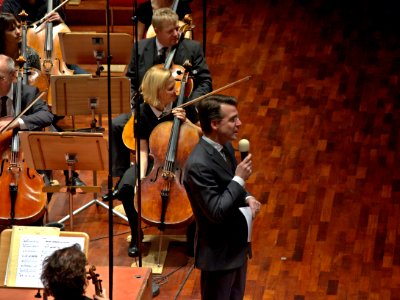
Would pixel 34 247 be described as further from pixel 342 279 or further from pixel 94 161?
pixel 342 279

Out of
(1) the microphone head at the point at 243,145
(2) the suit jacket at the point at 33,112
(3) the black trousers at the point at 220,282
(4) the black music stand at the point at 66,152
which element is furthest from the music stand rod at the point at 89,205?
(1) the microphone head at the point at 243,145

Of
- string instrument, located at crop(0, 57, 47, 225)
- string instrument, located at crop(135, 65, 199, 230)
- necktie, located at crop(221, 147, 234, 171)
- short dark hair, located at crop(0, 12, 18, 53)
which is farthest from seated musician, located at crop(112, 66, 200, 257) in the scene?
short dark hair, located at crop(0, 12, 18, 53)

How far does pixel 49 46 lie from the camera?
6863 millimetres

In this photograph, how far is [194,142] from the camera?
5.64 m

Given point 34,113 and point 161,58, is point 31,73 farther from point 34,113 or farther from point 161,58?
point 161,58

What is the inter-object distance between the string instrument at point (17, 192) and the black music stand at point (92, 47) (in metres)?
1.12

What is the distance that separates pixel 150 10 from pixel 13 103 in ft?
6.26

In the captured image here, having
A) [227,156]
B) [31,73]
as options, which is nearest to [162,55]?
[31,73]

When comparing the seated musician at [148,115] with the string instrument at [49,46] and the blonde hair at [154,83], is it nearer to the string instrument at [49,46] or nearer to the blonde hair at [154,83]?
the blonde hair at [154,83]

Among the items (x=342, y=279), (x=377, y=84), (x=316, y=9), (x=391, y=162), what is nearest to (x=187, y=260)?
(x=342, y=279)

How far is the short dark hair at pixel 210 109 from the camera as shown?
4602mm

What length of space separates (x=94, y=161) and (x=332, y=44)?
3703 millimetres

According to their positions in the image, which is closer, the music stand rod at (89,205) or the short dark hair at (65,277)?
the short dark hair at (65,277)

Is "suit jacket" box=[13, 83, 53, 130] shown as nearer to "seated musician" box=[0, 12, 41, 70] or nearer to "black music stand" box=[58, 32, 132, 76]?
"seated musician" box=[0, 12, 41, 70]
